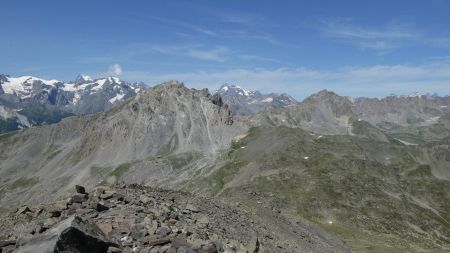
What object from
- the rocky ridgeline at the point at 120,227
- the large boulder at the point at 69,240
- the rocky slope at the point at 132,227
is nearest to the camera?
the large boulder at the point at 69,240

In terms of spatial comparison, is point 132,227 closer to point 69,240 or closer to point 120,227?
point 120,227

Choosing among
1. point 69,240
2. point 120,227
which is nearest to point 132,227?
point 120,227

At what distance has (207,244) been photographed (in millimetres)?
32938

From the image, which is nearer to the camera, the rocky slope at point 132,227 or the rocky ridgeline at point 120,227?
the rocky ridgeline at point 120,227

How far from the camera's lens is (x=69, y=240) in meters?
27.0

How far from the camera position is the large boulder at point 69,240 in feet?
85.9

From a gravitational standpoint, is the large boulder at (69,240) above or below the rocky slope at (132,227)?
above

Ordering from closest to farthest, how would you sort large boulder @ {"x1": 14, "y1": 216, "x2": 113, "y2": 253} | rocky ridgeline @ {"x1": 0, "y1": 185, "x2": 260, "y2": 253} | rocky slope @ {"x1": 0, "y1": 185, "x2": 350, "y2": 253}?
large boulder @ {"x1": 14, "y1": 216, "x2": 113, "y2": 253}
rocky ridgeline @ {"x1": 0, "y1": 185, "x2": 260, "y2": 253}
rocky slope @ {"x1": 0, "y1": 185, "x2": 350, "y2": 253}

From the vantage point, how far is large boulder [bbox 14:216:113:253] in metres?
26.2

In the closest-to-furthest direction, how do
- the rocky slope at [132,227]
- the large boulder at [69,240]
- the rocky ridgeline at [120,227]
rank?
the large boulder at [69,240] < the rocky ridgeline at [120,227] < the rocky slope at [132,227]

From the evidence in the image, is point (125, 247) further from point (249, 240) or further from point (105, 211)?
point (249, 240)

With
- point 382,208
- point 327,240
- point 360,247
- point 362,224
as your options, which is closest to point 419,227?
point 382,208

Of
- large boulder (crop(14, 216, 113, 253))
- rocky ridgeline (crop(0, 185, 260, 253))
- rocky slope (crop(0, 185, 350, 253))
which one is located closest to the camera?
large boulder (crop(14, 216, 113, 253))

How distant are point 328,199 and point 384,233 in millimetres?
42190
